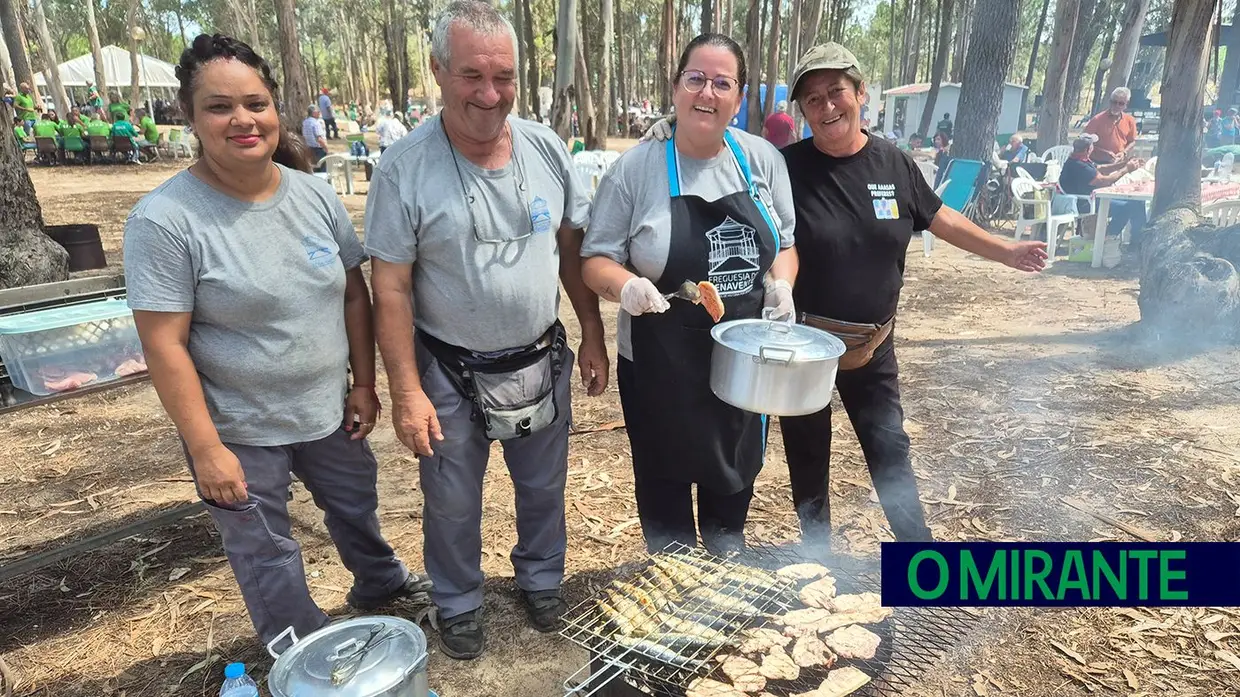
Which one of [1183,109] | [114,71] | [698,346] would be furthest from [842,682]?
[114,71]

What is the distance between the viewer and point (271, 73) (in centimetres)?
233

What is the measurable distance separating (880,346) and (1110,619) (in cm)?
152

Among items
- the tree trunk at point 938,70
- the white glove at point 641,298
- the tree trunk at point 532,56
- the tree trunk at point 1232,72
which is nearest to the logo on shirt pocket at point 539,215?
the white glove at point 641,298

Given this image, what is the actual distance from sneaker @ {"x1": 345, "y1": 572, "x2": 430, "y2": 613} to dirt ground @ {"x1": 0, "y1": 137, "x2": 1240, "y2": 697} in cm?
11

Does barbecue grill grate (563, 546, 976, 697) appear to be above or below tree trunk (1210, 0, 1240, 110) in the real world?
below

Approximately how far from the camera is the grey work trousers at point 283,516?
94.6 inches

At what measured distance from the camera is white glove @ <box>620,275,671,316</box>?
7.46 feet

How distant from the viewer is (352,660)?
72.2 inches

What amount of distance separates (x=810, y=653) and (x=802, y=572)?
0.39m

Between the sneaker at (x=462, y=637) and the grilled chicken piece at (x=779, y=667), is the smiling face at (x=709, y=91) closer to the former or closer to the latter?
the grilled chicken piece at (x=779, y=667)

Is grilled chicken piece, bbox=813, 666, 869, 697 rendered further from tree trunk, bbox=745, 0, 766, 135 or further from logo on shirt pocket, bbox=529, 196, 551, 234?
tree trunk, bbox=745, 0, 766, 135

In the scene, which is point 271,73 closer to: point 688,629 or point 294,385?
point 294,385

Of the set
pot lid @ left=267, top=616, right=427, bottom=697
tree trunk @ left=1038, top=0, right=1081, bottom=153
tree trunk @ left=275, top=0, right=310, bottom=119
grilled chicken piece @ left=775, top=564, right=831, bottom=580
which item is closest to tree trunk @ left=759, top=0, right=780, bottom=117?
tree trunk @ left=1038, top=0, right=1081, bottom=153

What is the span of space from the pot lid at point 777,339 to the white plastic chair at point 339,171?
14.2 m
